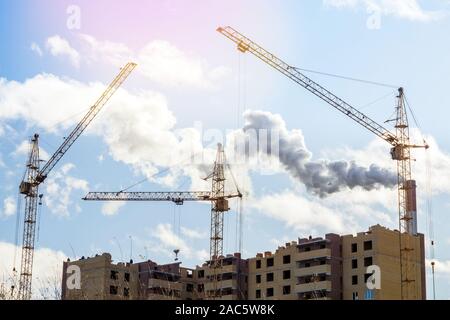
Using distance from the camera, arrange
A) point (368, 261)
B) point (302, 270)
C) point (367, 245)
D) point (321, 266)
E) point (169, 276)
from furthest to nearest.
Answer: point (169, 276), point (302, 270), point (321, 266), point (367, 245), point (368, 261)

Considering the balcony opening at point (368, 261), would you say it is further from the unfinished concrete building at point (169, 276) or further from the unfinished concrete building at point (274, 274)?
the unfinished concrete building at point (169, 276)

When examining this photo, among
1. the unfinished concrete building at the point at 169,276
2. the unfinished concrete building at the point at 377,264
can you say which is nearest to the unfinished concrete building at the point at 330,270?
the unfinished concrete building at the point at 377,264

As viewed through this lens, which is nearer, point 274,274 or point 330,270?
point 330,270

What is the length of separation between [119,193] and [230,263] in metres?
41.0

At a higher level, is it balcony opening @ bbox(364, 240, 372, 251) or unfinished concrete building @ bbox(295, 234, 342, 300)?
balcony opening @ bbox(364, 240, 372, 251)

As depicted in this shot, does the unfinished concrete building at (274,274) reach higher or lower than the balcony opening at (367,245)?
lower

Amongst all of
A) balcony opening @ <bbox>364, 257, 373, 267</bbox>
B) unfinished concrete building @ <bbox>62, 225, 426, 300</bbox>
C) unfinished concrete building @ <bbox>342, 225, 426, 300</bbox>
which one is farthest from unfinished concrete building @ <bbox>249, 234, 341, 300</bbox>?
balcony opening @ <bbox>364, 257, 373, 267</bbox>

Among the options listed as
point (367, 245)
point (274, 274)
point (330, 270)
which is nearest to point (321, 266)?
point (330, 270)

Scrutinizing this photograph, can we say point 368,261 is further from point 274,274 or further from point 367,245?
point 274,274

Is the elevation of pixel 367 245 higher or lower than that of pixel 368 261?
higher

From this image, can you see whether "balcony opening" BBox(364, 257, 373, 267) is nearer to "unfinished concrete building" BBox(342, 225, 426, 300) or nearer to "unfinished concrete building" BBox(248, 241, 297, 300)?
"unfinished concrete building" BBox(342, 225, 426, 300)

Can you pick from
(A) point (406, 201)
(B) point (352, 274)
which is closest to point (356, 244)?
(B) point (352, 274)

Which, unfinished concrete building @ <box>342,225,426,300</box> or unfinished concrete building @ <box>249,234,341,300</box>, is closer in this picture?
unfinished concrete building @ <box>342,225,426,300</box>

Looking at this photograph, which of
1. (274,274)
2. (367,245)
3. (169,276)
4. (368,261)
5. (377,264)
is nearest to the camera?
(377,264)
